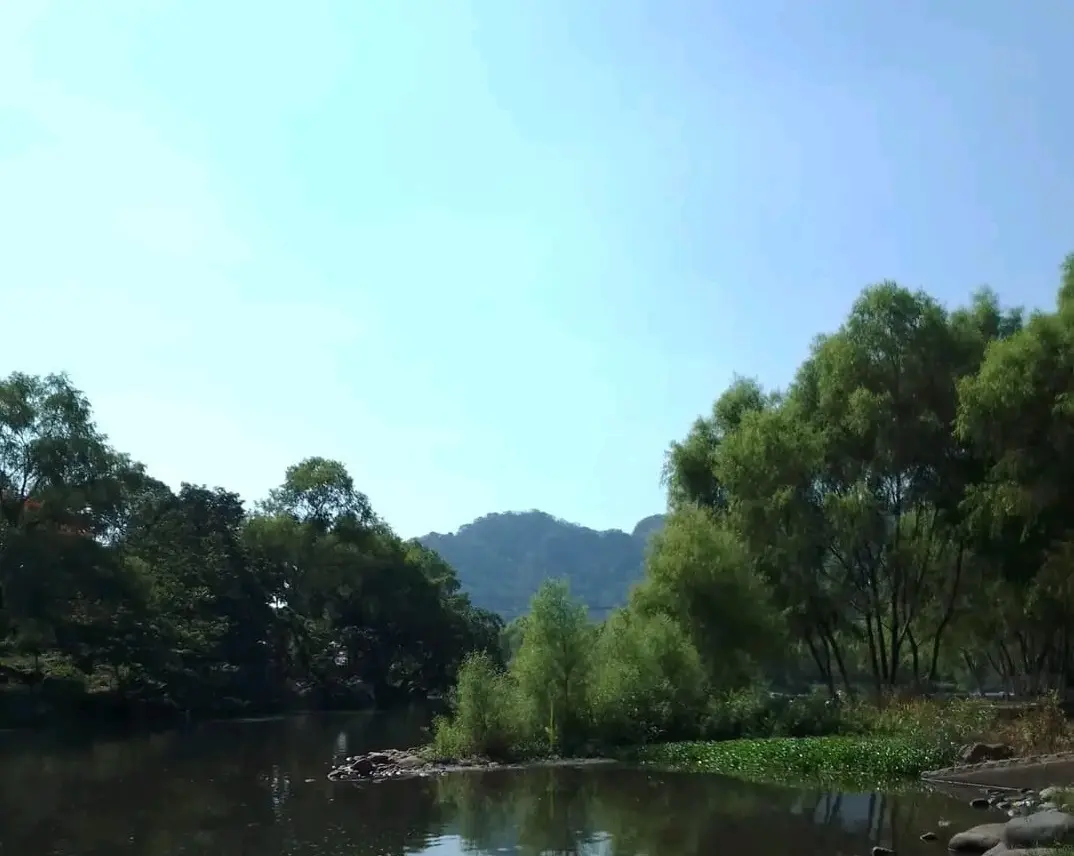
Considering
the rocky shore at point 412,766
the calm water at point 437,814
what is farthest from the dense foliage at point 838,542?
the calm water at point 437,814

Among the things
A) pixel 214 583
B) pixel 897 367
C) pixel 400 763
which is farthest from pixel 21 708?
pixel 897 367

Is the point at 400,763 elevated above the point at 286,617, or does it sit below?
below

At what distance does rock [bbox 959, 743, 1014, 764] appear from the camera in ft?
76.8

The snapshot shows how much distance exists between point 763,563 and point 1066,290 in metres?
12.0

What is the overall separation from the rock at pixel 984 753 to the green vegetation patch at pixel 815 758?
363mm

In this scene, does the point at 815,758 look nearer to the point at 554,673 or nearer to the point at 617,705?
the point at 617,705

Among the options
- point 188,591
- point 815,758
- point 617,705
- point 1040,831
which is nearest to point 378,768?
point 617,705

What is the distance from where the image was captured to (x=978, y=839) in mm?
15359

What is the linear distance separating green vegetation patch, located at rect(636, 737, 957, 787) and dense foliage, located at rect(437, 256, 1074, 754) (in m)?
2.89

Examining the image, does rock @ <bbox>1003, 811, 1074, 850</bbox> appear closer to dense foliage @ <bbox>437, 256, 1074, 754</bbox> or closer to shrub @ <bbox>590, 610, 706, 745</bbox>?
dense foliage @ <bbox>437, 256, 1074, 754</bbox>

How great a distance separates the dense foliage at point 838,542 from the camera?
90.3 ft

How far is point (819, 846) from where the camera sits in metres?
16.4

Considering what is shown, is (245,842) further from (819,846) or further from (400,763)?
(400,763)

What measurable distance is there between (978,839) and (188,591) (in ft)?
156
